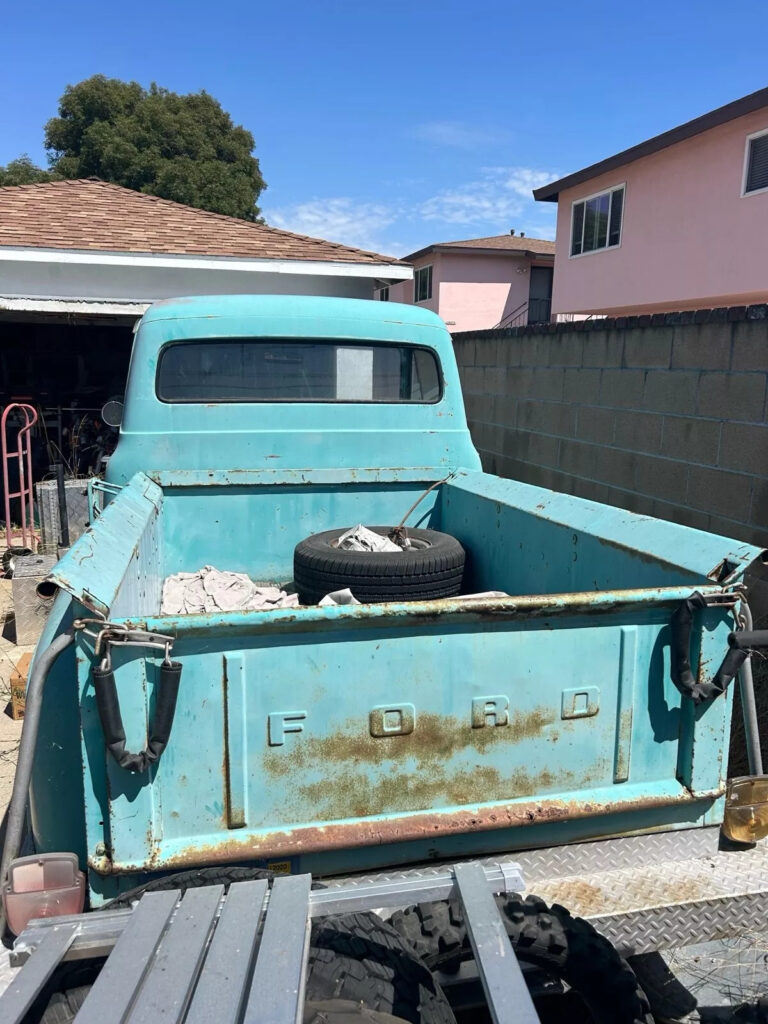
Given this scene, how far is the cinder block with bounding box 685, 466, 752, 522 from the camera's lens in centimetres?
458

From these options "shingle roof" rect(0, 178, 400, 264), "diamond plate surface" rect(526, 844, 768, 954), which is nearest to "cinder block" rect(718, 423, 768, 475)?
"diamond plate surface" rect(526, 844, 768, 954)

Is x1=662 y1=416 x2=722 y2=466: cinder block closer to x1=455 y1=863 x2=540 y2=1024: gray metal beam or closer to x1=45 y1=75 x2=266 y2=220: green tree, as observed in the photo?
x1=455 y1=863 x2=540 y2=1024: gray metal beam

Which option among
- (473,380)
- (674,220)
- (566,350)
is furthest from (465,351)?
(674,220)

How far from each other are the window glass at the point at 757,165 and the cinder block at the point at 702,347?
10173mm

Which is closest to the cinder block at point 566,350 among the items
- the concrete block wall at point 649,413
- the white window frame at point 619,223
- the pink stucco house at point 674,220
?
the concrete block wall at point 649,413

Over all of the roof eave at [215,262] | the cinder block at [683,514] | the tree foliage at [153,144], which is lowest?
the cinder block at [683,514]

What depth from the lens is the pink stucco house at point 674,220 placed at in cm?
1346

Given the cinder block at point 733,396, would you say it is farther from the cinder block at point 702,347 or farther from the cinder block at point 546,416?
the cinder block at point 546,416

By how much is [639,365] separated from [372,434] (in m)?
2.61

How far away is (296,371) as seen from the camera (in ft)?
13.1

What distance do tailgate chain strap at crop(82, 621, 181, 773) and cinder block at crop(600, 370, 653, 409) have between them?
4711 mm

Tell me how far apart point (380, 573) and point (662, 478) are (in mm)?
3053

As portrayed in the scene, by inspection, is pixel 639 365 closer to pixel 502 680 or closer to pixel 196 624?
pixel 502 680

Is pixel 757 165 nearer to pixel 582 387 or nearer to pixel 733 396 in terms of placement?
pixel 582 387
